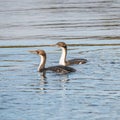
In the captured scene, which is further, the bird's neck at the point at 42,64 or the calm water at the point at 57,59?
the bird's neck at the point at 42,64

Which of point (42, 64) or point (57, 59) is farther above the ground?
point (42, 64)

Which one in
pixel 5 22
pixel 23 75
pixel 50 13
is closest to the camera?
pixel 23 75

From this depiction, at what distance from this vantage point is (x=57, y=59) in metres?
26.1

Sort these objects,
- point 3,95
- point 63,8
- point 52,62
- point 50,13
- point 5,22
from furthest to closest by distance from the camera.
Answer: point 63,8 < point 50,13 < point 5,22 < point 52,62 < point 3,95

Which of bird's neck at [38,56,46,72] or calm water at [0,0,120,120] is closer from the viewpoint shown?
calm water at [0,0,120,120]

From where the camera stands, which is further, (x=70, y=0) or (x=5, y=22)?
(x=70, y=0)

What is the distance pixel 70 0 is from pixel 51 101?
3058 centimetres

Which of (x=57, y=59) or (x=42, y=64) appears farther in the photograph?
(x=57, y=59)

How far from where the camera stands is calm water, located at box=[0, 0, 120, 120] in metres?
16.9

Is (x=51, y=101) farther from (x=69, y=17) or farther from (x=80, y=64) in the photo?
(x=69, y=17)

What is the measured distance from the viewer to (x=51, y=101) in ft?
58.2

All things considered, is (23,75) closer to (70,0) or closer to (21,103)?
(21,103)

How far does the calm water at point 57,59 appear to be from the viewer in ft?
55.6

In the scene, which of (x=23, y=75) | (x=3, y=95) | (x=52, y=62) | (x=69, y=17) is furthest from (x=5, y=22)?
(x=3, y=95)
